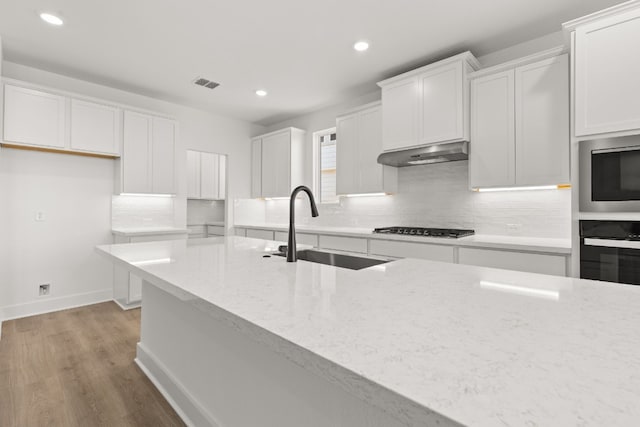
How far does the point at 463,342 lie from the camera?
0.63m

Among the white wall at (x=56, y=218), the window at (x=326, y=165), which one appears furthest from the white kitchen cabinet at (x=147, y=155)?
the window at (x=326, y=165)

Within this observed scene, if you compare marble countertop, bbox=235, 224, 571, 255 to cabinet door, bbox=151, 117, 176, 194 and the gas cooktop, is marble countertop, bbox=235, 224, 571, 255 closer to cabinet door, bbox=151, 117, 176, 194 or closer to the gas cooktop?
the gas cooktop

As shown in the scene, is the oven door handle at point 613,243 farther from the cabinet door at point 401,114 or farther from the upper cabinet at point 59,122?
the upper cabinet at point 59,122

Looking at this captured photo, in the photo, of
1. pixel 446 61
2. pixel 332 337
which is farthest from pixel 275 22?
pixel 332 337

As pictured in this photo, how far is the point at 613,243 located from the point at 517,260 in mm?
602

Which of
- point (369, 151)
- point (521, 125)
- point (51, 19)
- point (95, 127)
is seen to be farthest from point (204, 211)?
point (521, 125)

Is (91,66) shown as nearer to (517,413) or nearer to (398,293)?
(398,293)

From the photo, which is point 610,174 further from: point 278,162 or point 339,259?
point 278,162

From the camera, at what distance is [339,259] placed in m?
1.98

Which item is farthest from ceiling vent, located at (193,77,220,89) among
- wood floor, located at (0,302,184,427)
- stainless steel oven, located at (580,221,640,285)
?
stainless steel oven, located at (580,221,640,285)

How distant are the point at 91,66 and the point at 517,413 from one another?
4.62 m

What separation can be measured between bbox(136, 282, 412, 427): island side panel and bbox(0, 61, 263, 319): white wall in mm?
2266

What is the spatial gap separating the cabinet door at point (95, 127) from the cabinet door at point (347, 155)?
282 cm

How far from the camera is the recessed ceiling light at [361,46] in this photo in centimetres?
305
